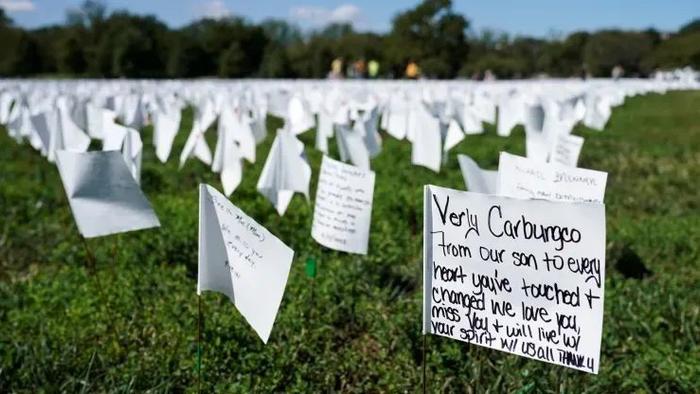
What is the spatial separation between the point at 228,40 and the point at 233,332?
58073 millimetres

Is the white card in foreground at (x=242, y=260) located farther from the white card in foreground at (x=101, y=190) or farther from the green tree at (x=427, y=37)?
the green tree at (x=427, y=37)

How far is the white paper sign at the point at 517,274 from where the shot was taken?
2490 millimetres

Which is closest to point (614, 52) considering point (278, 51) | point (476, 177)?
point (278, 51)

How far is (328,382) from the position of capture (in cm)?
367

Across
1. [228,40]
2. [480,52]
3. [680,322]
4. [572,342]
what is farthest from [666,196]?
[480,52]

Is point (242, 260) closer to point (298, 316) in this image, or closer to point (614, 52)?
point (298, 316)

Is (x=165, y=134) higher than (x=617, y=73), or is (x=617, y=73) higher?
(x=617, y=73)

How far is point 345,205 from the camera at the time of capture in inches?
161

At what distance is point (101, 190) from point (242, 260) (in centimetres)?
114

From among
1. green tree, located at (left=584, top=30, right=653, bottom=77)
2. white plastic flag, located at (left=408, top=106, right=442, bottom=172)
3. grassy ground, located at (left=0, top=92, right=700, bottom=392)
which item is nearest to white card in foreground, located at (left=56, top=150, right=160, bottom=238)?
grassy ground, located at (left=0, top=92, right=700, bottom=392)

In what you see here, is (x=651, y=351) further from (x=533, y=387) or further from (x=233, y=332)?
(x=233, y=332)

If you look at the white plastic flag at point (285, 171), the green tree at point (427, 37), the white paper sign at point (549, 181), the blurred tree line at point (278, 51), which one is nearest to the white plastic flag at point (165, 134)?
the white plastic flag at point (285, 171)

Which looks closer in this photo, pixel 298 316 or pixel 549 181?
pixel 549 181

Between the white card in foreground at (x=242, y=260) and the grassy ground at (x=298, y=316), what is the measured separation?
70 cm
